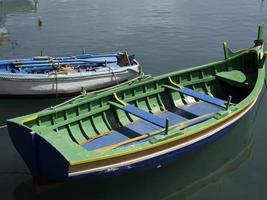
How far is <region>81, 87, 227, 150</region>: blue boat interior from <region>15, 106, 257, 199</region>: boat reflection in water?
1.19 meters

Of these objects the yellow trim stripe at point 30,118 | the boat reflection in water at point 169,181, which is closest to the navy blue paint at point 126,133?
the boat reflection in water at point 169,181

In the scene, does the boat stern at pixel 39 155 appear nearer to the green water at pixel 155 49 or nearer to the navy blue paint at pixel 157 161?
the navy blue paint at pixel 157 161

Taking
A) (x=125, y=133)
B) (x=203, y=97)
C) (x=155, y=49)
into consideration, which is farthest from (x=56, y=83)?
(x=155, y=49)

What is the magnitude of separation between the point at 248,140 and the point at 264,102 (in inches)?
142

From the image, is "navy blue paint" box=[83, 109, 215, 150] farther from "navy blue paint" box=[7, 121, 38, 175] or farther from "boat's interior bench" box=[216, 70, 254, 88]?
"boat's interior bench" box=[216, 70, 254, 88]

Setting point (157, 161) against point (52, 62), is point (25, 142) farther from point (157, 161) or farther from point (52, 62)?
point (52, 62)

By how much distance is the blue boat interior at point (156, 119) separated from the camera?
42.5 ft

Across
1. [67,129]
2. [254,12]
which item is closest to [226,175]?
Answer: [67,129]

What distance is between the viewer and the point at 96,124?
13805 millimetres

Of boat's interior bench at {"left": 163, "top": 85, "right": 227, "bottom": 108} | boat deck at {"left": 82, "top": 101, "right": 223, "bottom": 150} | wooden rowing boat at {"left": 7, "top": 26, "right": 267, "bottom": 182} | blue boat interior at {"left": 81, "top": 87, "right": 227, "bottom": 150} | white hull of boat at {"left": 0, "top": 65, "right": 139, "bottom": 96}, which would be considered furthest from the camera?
white hull of boat at {"left": 0, "top": 65, "right": 139, "bottom": 96}

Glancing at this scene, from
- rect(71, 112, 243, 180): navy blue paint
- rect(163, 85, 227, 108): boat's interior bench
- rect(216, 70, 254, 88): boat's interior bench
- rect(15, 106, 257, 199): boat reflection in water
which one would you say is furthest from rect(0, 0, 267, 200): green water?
rect(163, 85, 227, 108): boat's interior bench

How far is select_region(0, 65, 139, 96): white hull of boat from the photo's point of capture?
17.6 m

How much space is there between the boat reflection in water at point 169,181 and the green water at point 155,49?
3 centimetres

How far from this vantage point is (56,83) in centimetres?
1802
